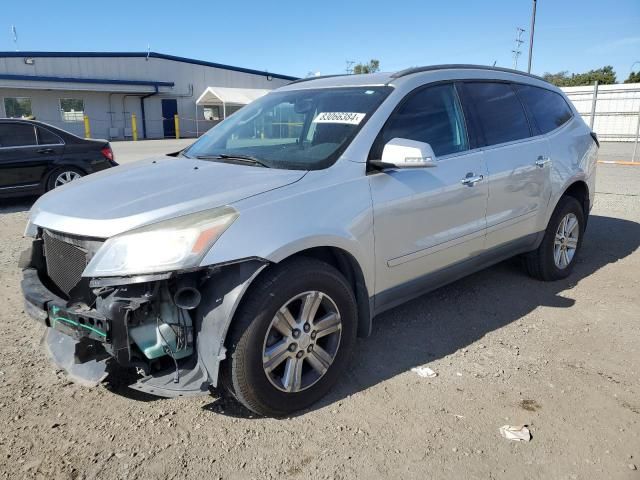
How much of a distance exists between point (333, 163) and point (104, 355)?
1.61m

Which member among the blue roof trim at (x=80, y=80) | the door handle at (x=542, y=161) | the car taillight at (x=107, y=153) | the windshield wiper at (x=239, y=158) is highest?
the blue roof trim at (x=80, y=80)

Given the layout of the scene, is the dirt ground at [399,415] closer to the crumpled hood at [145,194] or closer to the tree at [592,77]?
the crumpled hood at [145,194]

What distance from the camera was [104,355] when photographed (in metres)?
2.58

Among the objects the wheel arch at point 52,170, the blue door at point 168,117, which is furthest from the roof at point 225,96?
the wheel arch at point 52,170

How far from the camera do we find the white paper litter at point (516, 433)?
8.55 ft

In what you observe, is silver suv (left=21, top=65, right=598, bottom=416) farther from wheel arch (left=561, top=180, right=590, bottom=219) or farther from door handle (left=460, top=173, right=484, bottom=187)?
wheel arch (left=561, top=180, right=590, bottom=219)

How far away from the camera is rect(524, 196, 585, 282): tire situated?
471 centimetres

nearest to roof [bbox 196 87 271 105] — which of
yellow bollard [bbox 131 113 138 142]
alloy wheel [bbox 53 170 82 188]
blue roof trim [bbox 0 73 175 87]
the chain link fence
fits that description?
blue roof trim [bbox 0 73 175 87]

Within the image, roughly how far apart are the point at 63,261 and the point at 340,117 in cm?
187

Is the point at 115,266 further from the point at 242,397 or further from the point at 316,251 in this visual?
the point at 316,251

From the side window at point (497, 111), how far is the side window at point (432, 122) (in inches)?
8.9

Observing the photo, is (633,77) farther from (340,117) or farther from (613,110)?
(340,117)

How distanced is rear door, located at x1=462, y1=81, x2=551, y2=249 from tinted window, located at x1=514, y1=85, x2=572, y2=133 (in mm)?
150

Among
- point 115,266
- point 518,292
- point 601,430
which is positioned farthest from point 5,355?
point 518,292
